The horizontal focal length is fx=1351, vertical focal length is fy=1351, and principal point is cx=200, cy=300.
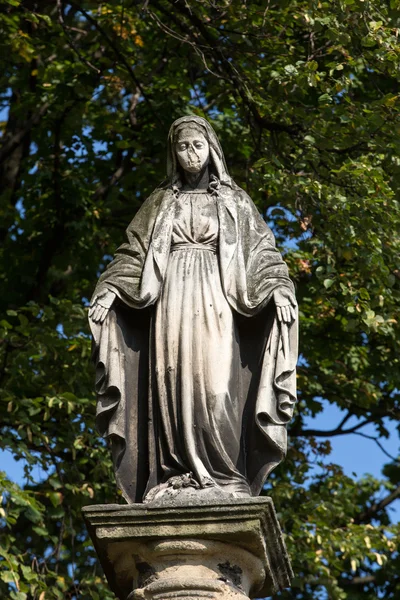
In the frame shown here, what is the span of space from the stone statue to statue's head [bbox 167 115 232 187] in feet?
0.71

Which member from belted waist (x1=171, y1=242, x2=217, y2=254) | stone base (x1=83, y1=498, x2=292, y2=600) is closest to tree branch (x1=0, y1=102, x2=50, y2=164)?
belted waist (x1=171, y1=242, x2=217, y2=254)

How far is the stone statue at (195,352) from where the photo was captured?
694 centimetres

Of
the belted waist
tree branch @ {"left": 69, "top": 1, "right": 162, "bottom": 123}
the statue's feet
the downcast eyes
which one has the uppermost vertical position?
tree branch @ {"left": 69, "top": 1, "right": 162, "bottom": 123}

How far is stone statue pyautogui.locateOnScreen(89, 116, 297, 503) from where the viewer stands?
6.94m

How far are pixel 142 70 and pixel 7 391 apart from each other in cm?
421

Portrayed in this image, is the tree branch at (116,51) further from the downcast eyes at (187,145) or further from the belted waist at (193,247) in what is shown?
the belted waist at (193,247)

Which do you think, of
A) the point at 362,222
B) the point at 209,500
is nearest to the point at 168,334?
the point at 209,500

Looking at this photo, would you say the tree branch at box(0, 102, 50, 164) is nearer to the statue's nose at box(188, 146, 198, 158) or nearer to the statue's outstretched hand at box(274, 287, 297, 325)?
the statue's nose at box(188, 146, 198, 158)

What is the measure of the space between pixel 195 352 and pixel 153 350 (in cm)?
26

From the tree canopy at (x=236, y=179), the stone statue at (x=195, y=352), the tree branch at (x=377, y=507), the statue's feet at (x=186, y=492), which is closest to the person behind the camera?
the statue's feet at (x=186, y=492)

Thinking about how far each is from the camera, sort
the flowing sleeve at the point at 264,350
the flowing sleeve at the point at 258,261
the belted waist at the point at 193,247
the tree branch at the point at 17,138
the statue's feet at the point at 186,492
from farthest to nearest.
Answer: the tree branch at the point at 17,138, the belted waist at the point at 193,247, the flowing sleeve at the point at 258,261, the flowing sleeve at the point at 264,350, the statue's feet at the point at 186,492

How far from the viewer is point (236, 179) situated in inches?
544

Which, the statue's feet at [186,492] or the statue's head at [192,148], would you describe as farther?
the statue's head at [192,148]

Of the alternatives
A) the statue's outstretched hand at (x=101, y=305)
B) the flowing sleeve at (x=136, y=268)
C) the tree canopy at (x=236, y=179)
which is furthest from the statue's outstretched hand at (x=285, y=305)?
the tree canopy at (x=236, y=179)
